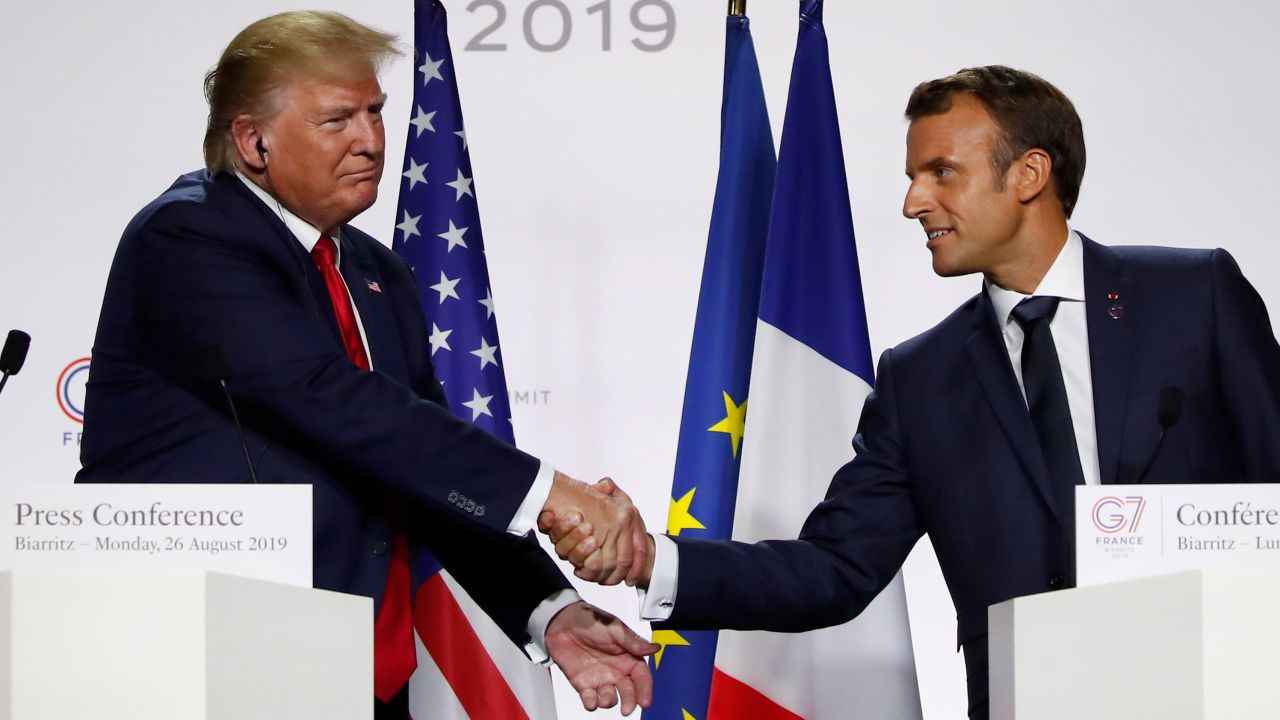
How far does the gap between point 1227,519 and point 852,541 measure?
3.85 ft

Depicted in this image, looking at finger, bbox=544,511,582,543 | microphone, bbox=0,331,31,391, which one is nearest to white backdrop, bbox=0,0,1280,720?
finger, bbox=544,511,582,543

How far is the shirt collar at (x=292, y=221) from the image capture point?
286 centimetres

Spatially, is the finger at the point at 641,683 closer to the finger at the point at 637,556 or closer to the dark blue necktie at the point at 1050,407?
the finger at the point at 637,556

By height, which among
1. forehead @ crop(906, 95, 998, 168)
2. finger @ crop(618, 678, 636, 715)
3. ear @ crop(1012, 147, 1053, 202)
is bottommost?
finger @ crop(618, 678, 636, 715)

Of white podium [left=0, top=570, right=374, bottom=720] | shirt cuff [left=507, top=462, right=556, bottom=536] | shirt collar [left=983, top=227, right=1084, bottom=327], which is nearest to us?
white podium [left=0, top=570, right=374, bottom=720]

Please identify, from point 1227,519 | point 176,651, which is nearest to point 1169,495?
point 1227,519

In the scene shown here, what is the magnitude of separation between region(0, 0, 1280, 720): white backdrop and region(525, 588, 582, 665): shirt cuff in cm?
153

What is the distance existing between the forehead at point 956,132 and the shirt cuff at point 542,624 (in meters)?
1.20

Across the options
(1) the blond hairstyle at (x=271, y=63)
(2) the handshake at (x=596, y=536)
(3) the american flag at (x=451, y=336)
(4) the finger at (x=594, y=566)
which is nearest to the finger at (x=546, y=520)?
(2) the handshake at (x=596, y=536)

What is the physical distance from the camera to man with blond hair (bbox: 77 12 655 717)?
2652 mm

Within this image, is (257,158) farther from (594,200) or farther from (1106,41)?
(1106,41)

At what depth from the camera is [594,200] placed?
466 centimetres

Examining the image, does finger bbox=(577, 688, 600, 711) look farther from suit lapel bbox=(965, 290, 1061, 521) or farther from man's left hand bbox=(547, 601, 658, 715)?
suit lapel bbox=(965, 290, 1061, 521)

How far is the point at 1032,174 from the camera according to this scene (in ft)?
10.1
